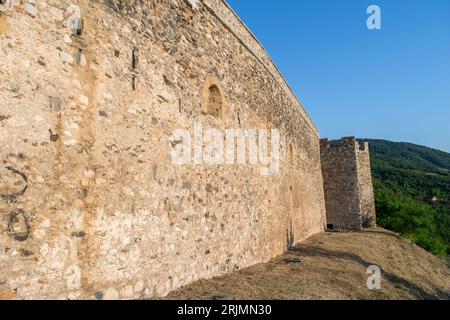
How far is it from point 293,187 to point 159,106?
26.1 ft

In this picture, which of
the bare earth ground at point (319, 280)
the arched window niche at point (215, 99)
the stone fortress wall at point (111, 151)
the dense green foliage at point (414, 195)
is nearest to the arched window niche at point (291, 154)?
the bare earth ground at point (319, 280)

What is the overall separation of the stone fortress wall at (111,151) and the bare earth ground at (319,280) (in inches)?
16.6

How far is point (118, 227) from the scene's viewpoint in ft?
12.1

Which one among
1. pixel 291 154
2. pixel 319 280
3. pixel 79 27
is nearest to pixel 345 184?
pixel 291 154

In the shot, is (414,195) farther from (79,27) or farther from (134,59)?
(79,27)

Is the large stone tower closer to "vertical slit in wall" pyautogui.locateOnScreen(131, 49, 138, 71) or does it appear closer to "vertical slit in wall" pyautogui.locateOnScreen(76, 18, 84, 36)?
"vertical slit in wall" pyautogui.locateOnScreen(131, 49, 138, 71)

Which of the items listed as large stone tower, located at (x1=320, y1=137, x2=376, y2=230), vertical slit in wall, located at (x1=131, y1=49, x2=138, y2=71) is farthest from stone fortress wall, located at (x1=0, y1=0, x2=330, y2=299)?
large stone tower, located at (x1=320, y1=137, x2=376, y2=230)

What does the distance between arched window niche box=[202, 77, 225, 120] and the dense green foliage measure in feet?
63.0

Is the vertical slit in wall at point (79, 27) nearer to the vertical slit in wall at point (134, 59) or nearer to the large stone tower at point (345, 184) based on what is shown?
the vertical slit in wall at point (134, 59)

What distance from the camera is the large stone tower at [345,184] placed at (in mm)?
19500

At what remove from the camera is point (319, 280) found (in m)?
6.11

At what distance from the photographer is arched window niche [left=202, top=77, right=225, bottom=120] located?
5958mm
